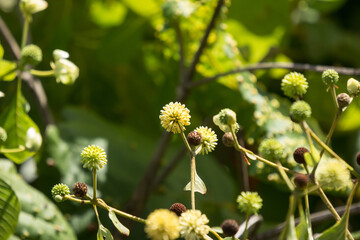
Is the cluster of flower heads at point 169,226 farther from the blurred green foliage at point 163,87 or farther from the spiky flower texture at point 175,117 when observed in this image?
the blurred green foliage at point 163,87

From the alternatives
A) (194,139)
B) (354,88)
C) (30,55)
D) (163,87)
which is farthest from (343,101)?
(163,87)

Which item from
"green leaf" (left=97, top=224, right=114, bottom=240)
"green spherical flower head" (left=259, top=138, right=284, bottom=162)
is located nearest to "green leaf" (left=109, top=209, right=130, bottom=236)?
"green leaf" (left=97, top=224, right=114, bottom=240)

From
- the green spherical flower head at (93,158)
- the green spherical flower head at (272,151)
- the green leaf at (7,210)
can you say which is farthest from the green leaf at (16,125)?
the green spherical flower head at (272,151)

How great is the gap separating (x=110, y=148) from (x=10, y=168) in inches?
9.5

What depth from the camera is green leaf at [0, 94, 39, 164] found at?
2.24ft

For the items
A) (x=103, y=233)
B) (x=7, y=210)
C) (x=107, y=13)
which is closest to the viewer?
(x=103, y=233)

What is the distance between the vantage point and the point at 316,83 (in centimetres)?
112

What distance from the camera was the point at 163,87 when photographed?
1.09 m

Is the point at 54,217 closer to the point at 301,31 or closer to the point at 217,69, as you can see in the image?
the point at 217,69

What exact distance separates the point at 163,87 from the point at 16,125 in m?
0.45

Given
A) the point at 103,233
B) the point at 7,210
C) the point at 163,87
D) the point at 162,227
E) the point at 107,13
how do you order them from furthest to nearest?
the point at 107,13, the point at 163,87, the point at 7,210, the point at 103,233, the point at 162,227

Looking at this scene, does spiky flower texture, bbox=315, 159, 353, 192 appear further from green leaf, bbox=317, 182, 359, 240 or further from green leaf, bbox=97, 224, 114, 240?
green leaf, bbox=97, 224, 114, 240

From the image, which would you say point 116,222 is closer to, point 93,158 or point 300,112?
point 93,158

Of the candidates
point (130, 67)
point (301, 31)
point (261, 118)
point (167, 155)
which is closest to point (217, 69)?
point (261, 118)
